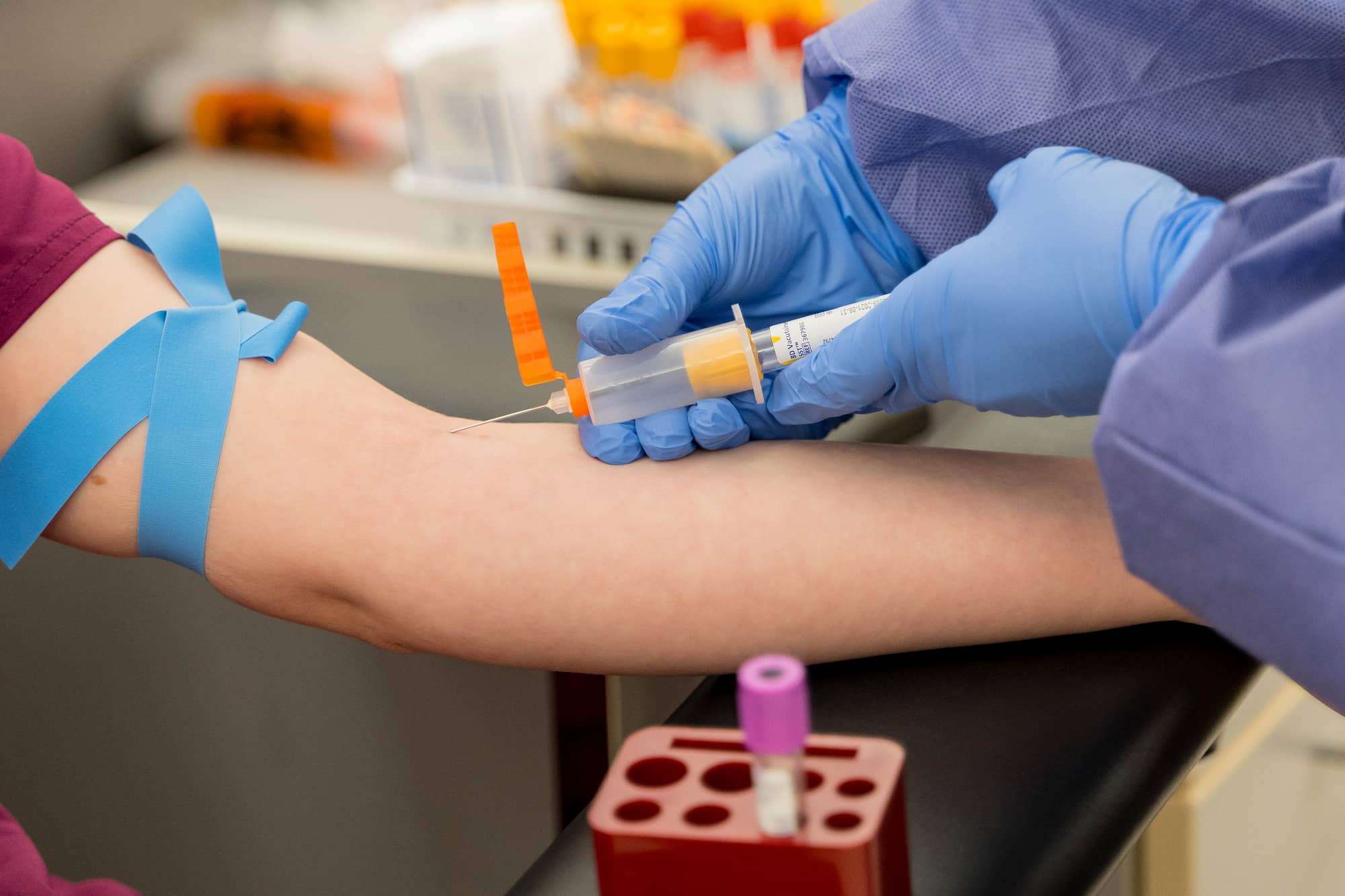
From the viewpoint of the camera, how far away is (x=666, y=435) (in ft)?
2.84

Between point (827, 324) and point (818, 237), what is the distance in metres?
0.12

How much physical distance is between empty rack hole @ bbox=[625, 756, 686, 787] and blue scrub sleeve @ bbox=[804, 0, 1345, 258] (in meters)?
0.57

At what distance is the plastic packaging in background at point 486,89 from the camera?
5.59 ft

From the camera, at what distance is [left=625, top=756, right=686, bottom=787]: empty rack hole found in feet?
1.67

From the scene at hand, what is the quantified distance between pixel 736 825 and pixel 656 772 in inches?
2.0

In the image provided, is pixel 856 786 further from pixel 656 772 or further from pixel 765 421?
pixel 765 421

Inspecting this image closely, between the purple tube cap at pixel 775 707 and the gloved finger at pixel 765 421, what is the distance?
19.7 inches

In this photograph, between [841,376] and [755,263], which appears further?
[755,263]

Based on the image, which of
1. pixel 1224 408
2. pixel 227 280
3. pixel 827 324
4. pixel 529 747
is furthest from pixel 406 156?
pixel 1224 408

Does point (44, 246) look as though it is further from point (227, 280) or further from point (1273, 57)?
point (1273, 57)

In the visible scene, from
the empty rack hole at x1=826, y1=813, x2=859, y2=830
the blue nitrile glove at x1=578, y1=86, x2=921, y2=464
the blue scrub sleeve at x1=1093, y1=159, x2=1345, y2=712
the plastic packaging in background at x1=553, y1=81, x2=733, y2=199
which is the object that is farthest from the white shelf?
the empty rack hole at x1=826, y1=813, x2=859, y2=830

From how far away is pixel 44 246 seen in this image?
880mm

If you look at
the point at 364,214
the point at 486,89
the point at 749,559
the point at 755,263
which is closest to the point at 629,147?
the point at 486,89

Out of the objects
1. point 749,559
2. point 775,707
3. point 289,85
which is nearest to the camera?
point 775,707
